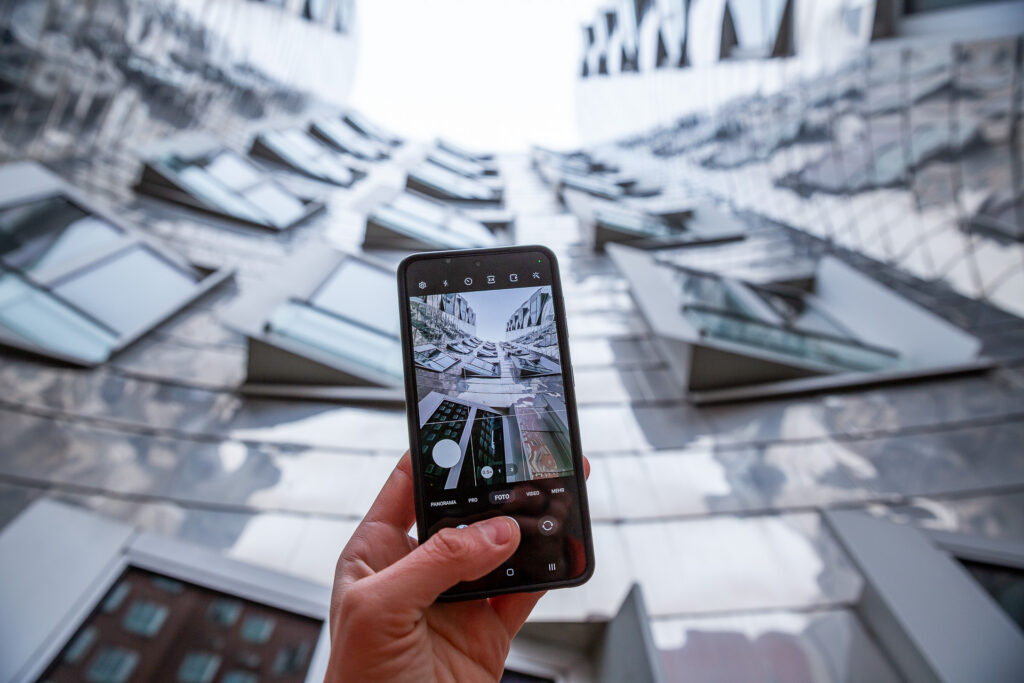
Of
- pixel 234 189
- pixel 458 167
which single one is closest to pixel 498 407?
pixel 234 189

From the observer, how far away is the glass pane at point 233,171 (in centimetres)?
1262

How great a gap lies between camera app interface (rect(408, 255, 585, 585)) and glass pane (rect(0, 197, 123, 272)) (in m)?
7.26

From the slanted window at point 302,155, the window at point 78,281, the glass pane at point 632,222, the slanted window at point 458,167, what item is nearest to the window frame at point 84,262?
the window at point 78,281

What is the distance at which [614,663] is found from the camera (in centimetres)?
299

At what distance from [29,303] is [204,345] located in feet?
5.86

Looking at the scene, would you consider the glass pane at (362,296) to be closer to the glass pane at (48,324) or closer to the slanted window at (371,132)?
the glass pane at (48,324)

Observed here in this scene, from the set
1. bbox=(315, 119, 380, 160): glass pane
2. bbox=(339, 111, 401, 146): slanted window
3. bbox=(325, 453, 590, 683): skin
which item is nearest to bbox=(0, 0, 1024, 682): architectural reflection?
bbox=(325, 453, 590, 683): skin

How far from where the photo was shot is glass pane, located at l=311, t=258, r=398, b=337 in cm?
642

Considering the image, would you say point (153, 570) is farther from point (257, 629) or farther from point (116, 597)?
point (257, 629)

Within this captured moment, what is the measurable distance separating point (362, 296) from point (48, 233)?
4.47m

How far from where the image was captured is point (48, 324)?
19.2 ft

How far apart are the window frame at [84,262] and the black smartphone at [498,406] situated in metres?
5.51

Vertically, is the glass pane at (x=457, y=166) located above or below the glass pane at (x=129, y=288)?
above

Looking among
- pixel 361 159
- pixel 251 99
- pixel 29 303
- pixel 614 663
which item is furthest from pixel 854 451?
pixel 251 99
